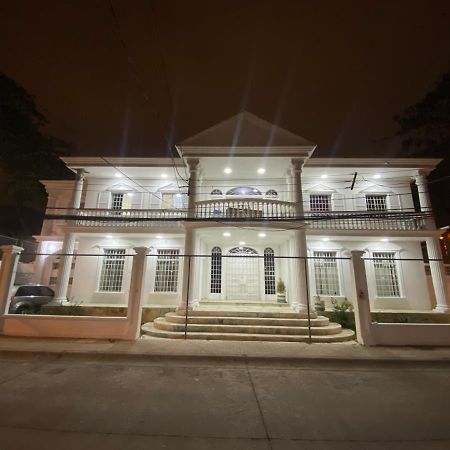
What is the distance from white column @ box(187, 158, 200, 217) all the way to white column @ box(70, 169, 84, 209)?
230 inches

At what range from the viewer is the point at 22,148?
2123 cm

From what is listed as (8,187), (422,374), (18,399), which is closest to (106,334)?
(18,399)

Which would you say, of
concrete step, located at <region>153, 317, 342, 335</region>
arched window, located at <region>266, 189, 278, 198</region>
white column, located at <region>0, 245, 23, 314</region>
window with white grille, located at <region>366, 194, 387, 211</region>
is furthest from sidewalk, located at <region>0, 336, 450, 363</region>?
arched window, located at <region>266, 189, 278, 198</region>

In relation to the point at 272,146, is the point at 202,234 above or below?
below

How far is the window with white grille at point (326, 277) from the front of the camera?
41.4 feet

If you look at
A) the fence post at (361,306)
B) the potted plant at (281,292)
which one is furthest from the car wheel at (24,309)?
the fence post at (361,306)

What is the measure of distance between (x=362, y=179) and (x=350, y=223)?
2690 mm

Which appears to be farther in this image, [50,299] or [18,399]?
[50,299]

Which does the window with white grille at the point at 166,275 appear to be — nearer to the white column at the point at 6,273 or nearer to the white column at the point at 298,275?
the white column at the point at 298,275

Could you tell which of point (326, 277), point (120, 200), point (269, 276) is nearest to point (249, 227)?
point (269, 276)

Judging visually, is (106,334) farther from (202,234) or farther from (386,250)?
(386,250)

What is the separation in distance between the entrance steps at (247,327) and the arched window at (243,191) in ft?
21.8

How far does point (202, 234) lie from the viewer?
12.3 meters

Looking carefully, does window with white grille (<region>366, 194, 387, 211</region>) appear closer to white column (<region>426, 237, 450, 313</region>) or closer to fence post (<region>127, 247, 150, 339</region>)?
white column (<region>426, 237, 450, 313</region>)
